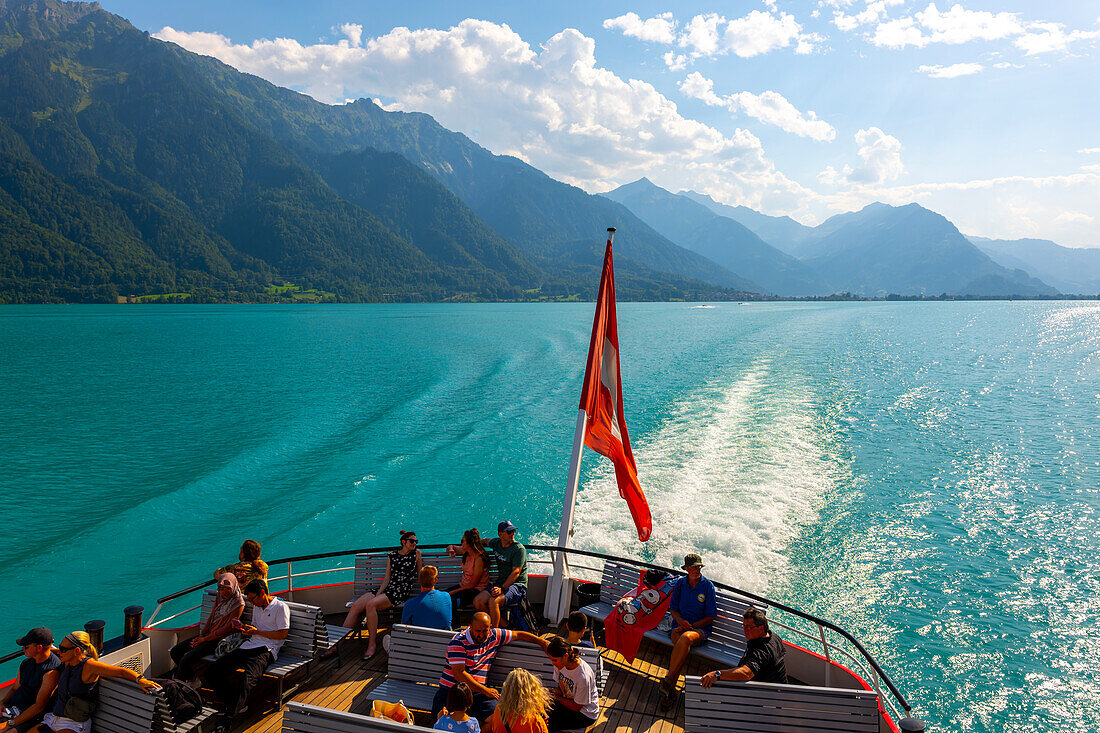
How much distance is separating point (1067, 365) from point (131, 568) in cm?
7899

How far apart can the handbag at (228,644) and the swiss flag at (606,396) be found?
557 centimetres

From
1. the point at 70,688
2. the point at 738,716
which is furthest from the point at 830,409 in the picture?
the point at 70,688

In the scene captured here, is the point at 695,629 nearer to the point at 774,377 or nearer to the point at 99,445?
the point at 99,445

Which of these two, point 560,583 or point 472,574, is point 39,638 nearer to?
point 472,574

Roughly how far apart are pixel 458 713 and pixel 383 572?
3.78 metres

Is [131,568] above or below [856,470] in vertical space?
below

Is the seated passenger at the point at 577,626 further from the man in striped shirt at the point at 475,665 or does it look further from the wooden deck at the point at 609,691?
the wooden deck at the point at 609,691

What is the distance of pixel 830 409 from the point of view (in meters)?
35.9

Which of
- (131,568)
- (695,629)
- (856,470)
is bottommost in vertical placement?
(131,568)

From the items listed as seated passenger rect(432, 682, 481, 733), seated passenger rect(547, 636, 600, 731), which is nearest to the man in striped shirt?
seated passenger rect(432, 682, 481, 733)

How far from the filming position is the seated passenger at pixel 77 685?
228 inches

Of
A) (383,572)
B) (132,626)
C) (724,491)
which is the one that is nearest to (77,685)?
(132,626)

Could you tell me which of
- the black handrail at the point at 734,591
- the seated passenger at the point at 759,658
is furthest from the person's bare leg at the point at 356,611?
the seated passenger at the point at 759,658

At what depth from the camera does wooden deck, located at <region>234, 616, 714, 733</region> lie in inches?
268
